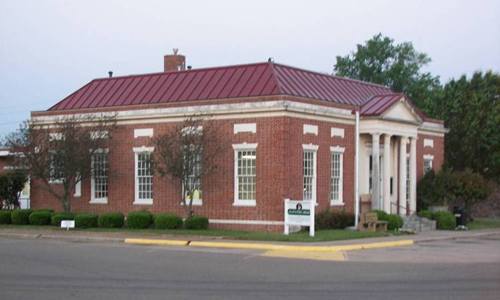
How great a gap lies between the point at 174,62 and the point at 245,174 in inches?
547

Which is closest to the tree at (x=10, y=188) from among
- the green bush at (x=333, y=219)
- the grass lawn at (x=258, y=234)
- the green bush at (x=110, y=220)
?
the green bush at (x=110, y=220)

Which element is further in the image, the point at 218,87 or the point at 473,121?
the point at 473,121

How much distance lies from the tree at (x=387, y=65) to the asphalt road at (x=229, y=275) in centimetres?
5104

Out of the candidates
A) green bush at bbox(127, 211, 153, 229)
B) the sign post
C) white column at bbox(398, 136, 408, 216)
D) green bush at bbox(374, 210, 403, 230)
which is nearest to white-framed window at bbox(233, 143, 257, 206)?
the sign post

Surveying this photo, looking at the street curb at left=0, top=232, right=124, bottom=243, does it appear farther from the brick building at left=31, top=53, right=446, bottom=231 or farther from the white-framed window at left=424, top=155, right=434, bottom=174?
the white-framed window at left=424, top=155, right=434, bottom=174

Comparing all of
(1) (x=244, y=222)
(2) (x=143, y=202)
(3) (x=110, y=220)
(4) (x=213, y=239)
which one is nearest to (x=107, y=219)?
(3) (x=110, y=220)

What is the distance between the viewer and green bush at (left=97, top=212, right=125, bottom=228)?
3403cm

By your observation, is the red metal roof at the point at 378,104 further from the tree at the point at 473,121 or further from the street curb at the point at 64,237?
the street curb at the point at 64,237

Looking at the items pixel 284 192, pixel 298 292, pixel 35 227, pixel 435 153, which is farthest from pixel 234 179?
pixel 298 292

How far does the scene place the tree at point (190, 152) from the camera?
1284 inches

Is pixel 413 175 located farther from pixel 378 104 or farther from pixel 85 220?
pixel 85 220

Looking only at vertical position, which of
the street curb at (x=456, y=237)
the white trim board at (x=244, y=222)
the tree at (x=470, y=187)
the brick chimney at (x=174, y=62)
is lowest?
the street curb at (x=456, y=237)

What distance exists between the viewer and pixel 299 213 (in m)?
30.4

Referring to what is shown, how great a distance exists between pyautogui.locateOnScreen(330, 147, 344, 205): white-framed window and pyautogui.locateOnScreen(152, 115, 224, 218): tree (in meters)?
5.31
